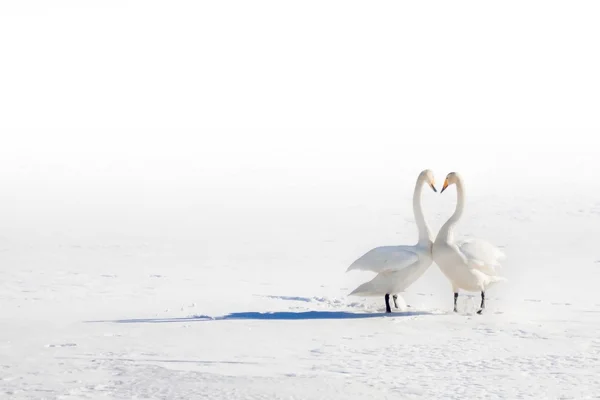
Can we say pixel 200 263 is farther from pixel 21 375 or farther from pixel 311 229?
pixel 21 375

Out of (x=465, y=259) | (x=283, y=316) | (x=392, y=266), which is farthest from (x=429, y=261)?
(x=283, y=316)

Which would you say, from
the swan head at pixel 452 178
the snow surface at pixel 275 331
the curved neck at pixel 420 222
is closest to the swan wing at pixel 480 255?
the curved neck at pixel 420 222

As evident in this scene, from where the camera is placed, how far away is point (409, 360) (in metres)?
7.86

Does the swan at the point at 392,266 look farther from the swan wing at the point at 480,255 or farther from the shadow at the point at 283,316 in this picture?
the swan wing at the point at 480,255

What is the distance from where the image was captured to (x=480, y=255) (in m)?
9.96

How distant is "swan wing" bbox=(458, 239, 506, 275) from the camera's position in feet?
32.6

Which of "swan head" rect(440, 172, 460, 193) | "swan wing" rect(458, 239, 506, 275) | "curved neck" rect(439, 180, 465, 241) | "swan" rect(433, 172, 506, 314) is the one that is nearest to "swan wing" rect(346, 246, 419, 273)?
"swan" rect(433, 172, 506, 314)

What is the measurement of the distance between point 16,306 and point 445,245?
509 cm

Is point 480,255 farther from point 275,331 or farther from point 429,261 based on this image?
point 275,331

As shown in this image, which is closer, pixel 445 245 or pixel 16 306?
pixel 445 245

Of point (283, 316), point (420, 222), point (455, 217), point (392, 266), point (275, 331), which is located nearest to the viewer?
point (275, 331)

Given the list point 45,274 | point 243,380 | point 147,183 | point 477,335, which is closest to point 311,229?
point 45,274

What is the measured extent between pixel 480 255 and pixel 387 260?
3.42 ft

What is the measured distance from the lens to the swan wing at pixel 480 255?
9.94 metres
